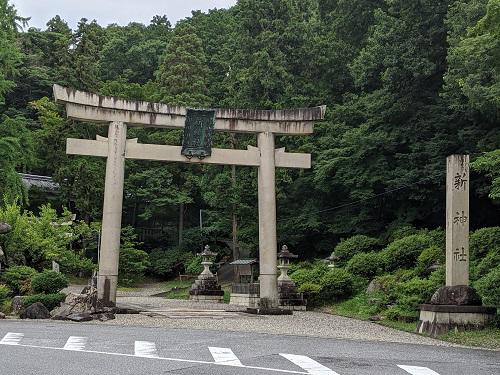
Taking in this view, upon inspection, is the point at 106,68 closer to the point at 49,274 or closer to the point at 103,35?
the point at 103,35

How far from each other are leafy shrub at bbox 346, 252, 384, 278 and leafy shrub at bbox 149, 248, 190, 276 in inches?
708

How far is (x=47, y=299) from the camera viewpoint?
17438mm

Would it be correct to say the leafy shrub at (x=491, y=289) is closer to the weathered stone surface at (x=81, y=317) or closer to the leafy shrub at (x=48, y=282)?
the weathered stone surface at (x=81, y=317)

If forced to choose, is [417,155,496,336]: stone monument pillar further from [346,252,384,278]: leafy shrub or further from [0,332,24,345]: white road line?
[346,252,384,278]: leafy shrub

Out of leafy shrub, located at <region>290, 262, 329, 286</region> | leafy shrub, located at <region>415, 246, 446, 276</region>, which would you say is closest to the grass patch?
leafy shrub, located at <region>415, 246, 446, 276</region>

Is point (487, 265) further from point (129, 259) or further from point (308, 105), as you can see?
point (129, 259)

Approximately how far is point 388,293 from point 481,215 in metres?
11.1

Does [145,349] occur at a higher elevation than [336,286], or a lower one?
lower

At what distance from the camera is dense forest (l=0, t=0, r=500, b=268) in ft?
91.2

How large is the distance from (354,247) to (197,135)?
437 inches

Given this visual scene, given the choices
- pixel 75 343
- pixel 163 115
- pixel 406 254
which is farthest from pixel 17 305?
pixel 406 254

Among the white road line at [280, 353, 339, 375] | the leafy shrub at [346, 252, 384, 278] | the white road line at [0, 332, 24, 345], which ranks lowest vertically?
the white road line at [0, 332, 24, 345]

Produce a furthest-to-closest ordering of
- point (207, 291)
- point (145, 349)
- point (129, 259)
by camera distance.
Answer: point (129, 259) < point (207, 291) < point (145, 349)

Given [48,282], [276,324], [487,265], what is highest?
[487,265]
